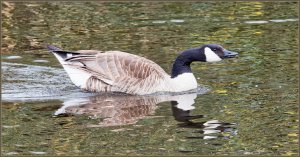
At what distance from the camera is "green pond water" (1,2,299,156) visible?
10219 mm

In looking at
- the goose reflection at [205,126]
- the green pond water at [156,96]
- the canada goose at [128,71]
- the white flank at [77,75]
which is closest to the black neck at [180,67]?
the canada goose at [128,71]

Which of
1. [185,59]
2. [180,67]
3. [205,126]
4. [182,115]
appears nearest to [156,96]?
[180,67]

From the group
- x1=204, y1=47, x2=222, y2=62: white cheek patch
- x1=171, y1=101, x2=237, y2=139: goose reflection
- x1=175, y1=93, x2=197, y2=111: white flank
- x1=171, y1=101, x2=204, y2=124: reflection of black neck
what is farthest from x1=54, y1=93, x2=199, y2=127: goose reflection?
x1=204, y1=47, x2=222, y2=62: white cheek patch

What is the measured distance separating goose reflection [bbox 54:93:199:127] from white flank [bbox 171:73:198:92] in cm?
18

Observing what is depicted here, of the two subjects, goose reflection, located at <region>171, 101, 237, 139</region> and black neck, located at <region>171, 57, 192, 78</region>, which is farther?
black neck, located at <region>171, 57, 192, 78</region>

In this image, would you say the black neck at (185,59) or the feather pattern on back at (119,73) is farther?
the black neck at (185,59)

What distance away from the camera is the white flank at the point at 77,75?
13.6m

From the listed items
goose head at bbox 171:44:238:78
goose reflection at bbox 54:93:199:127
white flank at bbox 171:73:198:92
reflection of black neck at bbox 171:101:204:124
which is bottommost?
reflection of black neck at bbox 171:101:204:124

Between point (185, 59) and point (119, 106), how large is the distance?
1820mm

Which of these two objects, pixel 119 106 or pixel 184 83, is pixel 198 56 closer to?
pixel 184 83

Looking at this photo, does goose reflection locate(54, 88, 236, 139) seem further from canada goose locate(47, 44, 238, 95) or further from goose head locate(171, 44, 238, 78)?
goose head locate(171, 44, 238, 78)

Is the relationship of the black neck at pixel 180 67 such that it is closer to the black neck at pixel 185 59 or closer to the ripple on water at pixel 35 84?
the black neck at pixel 185 59

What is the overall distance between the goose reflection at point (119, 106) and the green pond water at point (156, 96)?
0.05 feet

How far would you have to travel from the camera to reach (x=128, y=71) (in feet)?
44.3
